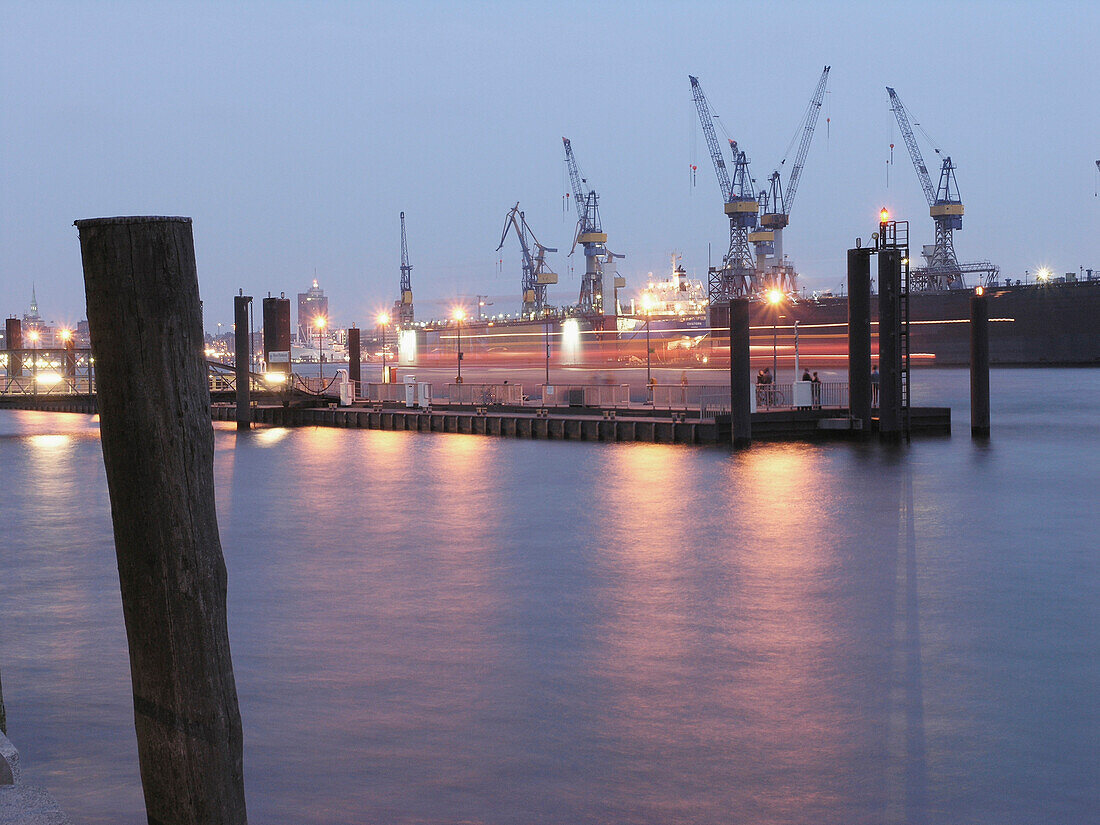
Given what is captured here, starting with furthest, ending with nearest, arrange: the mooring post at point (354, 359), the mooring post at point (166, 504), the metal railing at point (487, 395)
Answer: the mooring post at point (354, 359) → the metal railing at point (487, 395) → the mooring post at point (166, 504)

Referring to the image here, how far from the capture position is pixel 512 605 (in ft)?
47.2

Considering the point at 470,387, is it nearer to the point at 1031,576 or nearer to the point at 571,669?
the point at 1031,576

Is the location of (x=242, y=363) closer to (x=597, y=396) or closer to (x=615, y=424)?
(x=597, y=396)

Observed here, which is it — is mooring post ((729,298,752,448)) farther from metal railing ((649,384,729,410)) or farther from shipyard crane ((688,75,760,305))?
shipyard crane ((688,75,760,305))

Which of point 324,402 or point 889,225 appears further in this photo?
→ point 324,402

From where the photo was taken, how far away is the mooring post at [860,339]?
35.4 metres

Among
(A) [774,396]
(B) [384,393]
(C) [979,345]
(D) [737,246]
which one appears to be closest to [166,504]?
(C) [979,345]

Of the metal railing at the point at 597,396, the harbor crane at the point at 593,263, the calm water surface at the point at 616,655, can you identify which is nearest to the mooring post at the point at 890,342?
the calm water surface at the point at 616,655

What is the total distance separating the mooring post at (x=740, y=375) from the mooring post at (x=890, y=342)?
3.73 meters

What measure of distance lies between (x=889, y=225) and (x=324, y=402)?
2693 centimetres

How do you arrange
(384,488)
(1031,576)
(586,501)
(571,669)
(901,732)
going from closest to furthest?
(901,732) → (571,669) → (1031,576) → (586,501) → (384,488)

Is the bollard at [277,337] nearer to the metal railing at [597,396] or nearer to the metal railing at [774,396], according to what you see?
the metal railing at [597,396]

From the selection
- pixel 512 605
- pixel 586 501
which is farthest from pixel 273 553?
pixel 586 501

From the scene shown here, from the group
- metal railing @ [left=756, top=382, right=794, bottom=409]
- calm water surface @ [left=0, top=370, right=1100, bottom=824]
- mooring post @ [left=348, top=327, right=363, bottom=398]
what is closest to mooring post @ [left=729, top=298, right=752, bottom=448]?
metal railing @ [left=756, top=382, right=794, bottom=409]
